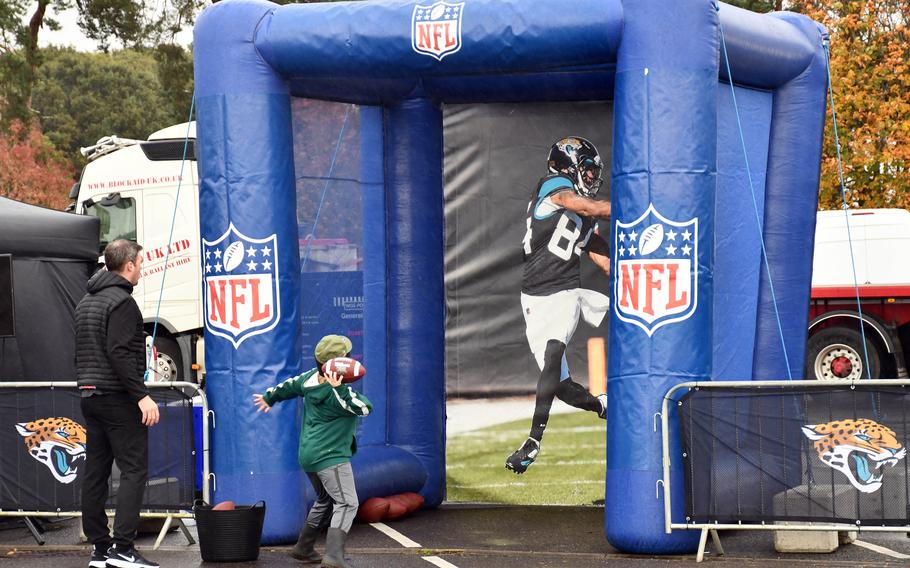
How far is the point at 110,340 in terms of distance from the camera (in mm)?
7555

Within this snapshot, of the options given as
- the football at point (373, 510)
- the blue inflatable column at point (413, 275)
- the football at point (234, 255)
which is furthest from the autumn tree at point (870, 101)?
the football at point (234, 255)

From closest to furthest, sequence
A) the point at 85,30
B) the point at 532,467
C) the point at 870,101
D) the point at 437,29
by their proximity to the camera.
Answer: the point at 437,29 → the point at 532,467 → the point at 870,101 → the point at 85,30

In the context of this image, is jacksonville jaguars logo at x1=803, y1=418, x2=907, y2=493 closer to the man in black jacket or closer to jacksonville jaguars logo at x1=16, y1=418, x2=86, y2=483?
the man in black jacket

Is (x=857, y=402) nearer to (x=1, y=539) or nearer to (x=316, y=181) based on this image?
(x=316, y=181)

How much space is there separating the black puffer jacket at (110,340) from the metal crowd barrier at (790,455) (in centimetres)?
323

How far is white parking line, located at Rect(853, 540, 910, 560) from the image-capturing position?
7.92 metres

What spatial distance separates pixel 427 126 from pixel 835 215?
9.28m

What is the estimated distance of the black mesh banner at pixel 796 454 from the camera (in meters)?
7.68

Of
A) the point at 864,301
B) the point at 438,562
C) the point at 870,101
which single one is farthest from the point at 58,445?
the point at 870,101

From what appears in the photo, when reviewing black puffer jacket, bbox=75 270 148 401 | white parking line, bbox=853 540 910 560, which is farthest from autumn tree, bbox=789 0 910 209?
black puffer jacket, bbox=75 270 148 401

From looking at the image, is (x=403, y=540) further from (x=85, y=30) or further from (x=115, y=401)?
(x=85, y=30)

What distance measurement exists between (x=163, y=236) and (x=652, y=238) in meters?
10.3

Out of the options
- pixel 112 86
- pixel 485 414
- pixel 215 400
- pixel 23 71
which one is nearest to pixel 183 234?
pixel 485 414

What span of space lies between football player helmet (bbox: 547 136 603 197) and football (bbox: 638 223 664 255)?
243 centimetres
